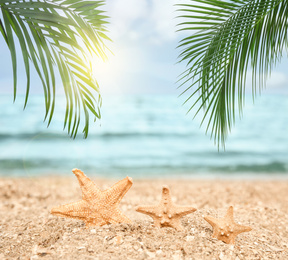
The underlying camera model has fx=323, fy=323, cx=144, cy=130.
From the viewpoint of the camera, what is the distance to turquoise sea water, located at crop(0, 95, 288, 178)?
Result: 8.74 metres

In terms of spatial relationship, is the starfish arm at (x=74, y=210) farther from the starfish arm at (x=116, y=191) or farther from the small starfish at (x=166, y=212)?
the small starfish at (x=166, y=212)

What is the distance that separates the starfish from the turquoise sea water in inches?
157

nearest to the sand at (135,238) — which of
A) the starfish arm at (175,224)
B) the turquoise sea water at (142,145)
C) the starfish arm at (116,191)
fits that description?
the starfish arm at (175,224)

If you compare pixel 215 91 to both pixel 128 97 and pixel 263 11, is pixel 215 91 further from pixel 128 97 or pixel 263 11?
pixel 128 97

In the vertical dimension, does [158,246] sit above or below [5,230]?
above

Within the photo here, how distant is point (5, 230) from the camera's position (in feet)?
9.15

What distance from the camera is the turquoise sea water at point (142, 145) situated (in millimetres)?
8742

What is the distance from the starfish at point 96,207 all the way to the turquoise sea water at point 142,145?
398 cm

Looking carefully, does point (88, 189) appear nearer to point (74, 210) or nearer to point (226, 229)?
point (74, 210)

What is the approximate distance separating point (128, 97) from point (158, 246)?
18.7 meters

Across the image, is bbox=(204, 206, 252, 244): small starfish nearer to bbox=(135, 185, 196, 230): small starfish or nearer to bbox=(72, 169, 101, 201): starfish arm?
bbox=(135, 185, 196, 230): small starfish

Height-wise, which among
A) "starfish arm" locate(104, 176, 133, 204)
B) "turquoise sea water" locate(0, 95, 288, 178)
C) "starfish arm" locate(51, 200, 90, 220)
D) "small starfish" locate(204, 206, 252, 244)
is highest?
"starfish arm" locate(104, 176, 133, 204)

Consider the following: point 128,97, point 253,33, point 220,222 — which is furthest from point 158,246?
point 128,97

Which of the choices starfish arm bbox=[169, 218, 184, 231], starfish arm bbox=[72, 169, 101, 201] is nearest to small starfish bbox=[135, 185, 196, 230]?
starfish arm bbox=[169, 218, 184, 231]
